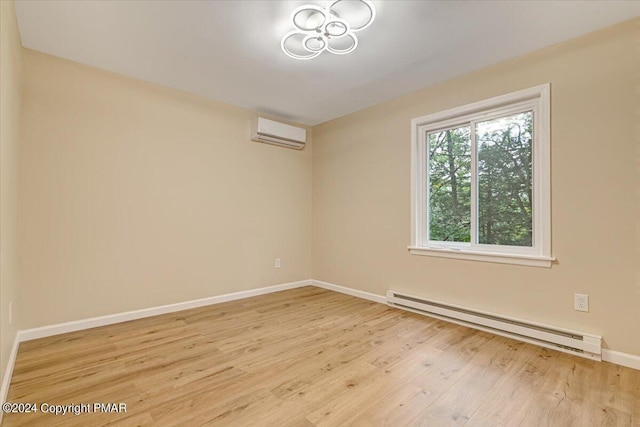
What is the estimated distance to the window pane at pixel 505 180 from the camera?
2594mm

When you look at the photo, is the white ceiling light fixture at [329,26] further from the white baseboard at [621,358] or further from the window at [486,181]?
the white baseboard at [621,358]

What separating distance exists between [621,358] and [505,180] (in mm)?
1502

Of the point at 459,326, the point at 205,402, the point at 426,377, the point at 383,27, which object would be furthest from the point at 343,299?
the point at 383,27

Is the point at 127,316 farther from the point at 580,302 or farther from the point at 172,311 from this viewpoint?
the point at 580,302

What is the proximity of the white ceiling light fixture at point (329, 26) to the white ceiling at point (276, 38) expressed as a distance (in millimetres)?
71

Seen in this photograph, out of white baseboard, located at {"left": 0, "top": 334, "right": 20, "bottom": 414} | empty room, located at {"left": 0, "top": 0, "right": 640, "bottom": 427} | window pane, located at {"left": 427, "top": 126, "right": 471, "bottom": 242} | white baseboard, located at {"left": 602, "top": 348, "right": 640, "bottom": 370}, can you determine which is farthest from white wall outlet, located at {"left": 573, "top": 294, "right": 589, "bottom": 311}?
white baseboard, located at {"left": 0, "top": 334, "right": 20, "bottom": 414}

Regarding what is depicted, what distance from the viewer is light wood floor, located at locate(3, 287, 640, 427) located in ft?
5.01

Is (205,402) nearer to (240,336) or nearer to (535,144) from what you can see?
(240,336)

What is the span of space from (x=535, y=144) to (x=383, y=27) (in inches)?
62.0

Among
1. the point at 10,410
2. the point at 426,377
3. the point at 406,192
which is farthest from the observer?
the point at 406,192

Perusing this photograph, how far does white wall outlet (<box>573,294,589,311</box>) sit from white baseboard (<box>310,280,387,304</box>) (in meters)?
1.73

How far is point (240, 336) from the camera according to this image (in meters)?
2.54

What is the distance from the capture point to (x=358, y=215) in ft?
12.7

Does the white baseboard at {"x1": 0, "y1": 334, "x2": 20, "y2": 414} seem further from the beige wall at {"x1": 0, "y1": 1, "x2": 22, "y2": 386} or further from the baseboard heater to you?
the baseboard heater
